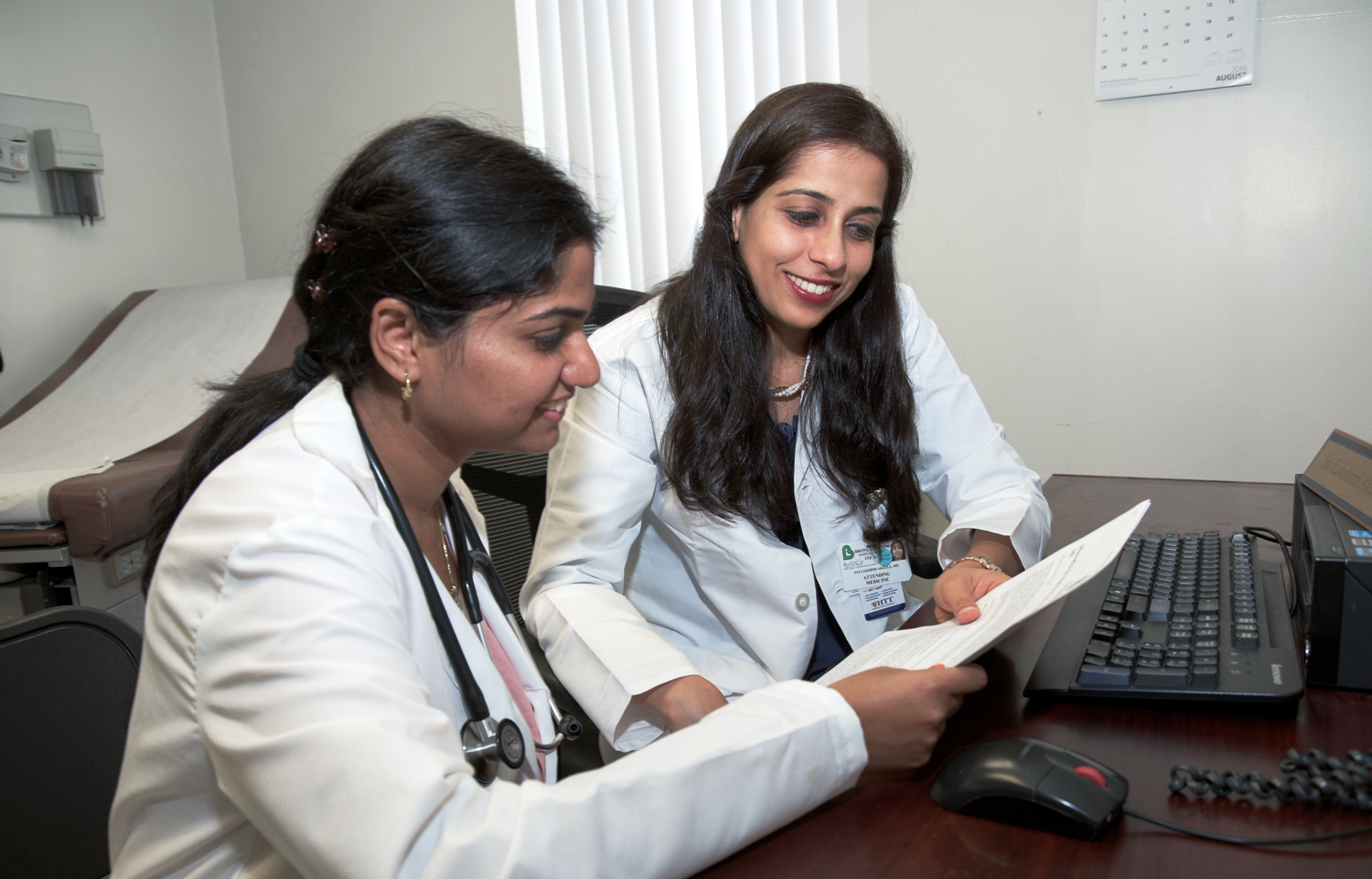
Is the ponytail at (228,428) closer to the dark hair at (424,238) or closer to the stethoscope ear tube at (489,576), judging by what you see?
the dark hair at (424,238)

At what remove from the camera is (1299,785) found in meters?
0.61

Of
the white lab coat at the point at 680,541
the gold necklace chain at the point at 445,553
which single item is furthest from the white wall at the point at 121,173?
the gold necklace chain at the point at 445,553

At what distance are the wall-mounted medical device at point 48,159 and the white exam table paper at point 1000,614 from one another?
2959 mm

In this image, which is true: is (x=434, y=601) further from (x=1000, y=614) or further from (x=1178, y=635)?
(x=1178, y=635)

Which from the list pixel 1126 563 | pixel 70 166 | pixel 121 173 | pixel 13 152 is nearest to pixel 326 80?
pixel 121 173

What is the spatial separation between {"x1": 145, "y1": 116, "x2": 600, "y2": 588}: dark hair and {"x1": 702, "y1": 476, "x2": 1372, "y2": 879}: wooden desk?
1.61 feet

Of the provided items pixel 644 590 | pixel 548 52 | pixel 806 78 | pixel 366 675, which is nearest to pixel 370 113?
pixel 548 52

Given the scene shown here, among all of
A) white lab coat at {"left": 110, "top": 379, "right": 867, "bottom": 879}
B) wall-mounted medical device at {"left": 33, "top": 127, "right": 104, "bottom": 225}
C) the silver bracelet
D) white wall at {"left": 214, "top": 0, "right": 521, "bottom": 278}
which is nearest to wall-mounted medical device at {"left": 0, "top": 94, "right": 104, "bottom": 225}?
wall-mounted medical device at {"left": 33, "top": 127, "right": 104, "bottom": 225}

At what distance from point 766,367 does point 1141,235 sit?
135 cm

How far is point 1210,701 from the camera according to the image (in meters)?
0.74

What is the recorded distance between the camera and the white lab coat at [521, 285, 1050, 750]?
114 centimetres

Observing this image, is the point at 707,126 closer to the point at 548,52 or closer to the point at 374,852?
the point at 548,52

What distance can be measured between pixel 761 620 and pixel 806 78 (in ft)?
6.09

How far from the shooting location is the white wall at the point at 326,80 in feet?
9.80
